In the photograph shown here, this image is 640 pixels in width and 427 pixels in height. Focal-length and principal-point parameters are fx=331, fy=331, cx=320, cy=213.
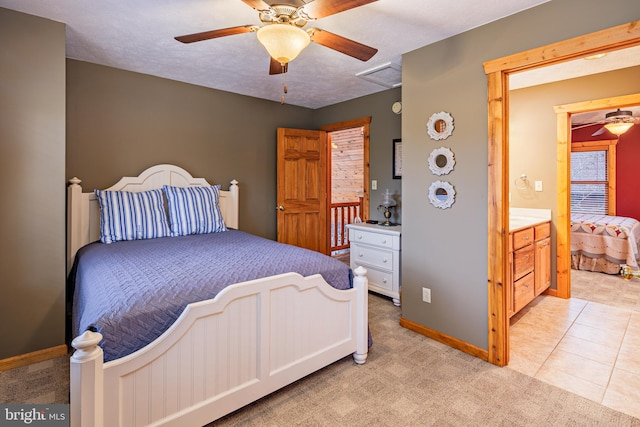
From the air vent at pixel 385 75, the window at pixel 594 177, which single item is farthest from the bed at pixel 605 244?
the air vent at pixel 385 75

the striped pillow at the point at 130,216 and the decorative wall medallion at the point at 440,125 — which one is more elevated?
the decorative wall medallion at the point at 440,125

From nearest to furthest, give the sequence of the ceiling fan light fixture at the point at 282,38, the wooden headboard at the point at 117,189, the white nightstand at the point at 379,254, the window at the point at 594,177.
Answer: the ceiling fan light fixture at the point at 282,38, the wooden headboard at the point at 117,189, the white nightstand at the point at 379,254, the window at the point at 594,177

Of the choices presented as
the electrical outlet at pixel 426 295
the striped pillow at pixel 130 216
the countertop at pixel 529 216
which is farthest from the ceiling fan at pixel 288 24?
the countertop at pixel 529 216

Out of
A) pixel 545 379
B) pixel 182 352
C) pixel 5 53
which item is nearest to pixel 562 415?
pixel 545 379

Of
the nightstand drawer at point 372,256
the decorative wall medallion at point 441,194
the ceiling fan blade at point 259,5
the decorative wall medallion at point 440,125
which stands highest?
the ceiling fan blade at point 259,5

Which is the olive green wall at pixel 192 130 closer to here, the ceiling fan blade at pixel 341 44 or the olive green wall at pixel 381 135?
the olive green wall at pixel 381 135

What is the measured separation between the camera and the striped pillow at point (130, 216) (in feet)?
9.08

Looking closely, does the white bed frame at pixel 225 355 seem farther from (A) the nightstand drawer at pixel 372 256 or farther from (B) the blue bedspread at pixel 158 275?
(A) the nightstand drawer at pixel 372 256

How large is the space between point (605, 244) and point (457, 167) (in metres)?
3.53

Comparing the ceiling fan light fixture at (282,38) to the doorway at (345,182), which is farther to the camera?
the doorway at (345,182)

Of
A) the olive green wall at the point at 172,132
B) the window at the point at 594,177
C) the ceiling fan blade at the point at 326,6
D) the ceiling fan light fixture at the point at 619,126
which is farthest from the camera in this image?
the window at the point at 594,177

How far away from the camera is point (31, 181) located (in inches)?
90.3

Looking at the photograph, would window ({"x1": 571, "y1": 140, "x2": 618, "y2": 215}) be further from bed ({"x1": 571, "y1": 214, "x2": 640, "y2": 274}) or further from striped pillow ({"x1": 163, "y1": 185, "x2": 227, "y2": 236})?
striped pillow ({"x1": 163, "y1": 185, "x2": 227, "y2": 236})

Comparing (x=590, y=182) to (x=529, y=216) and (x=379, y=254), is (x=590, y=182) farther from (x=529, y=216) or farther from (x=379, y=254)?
(x=379, y=254)
